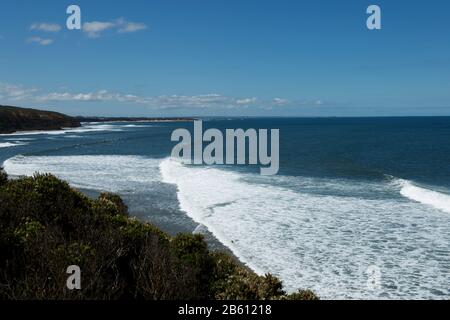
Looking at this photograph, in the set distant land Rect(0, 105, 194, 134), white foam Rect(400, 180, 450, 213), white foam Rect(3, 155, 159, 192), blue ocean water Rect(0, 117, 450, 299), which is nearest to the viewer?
blue ocean water Rect(0, 117, 450, 299)

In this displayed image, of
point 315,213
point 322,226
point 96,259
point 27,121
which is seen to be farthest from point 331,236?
point 27,121

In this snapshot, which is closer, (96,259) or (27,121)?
(96,259)

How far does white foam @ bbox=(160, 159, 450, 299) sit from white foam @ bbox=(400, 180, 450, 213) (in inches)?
41.6

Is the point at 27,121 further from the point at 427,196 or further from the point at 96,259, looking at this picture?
the point at 96,259

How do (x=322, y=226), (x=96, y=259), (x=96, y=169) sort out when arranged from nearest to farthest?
(x=96, y=259)
(x=322, y=226)
(x=96, y=169)

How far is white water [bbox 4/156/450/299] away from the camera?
16.5m

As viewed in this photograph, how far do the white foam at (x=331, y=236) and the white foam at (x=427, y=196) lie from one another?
1057 mm

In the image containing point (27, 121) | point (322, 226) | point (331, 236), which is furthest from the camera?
point (27, 121)

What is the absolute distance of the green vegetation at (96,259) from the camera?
863 cm

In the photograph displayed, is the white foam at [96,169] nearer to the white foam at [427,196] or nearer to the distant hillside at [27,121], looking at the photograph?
the white foam at [427,196]

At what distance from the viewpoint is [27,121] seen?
147875 mm

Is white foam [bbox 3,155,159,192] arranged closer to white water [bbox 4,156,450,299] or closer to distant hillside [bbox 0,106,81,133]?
white water [bbox 4,156,450,299]

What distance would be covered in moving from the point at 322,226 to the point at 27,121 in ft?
470

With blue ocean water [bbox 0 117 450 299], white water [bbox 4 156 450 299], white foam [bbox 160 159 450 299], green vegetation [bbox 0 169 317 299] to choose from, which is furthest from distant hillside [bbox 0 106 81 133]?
green vegetation [bbox 0 169 317 299]
